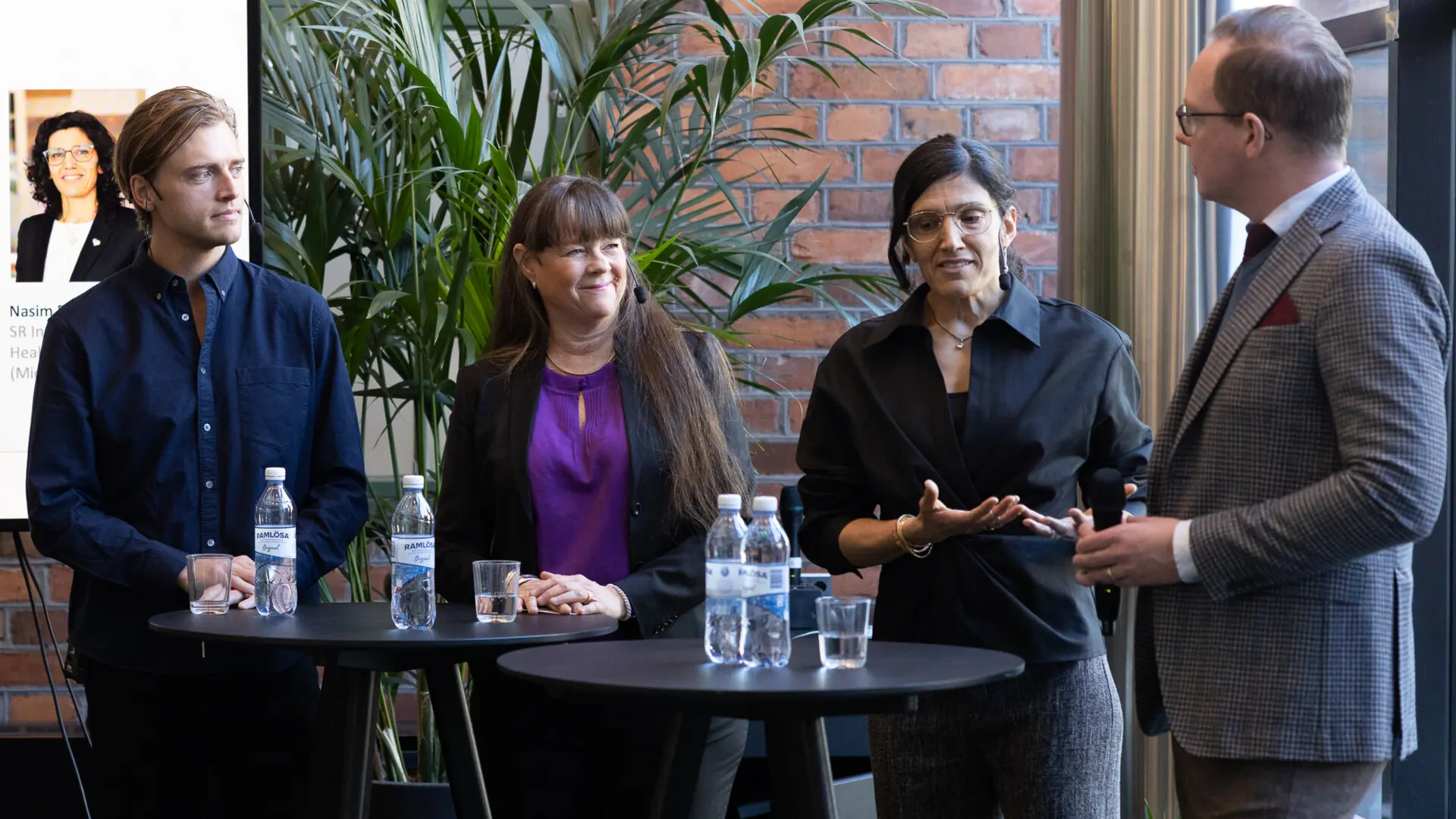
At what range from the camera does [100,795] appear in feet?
7.11

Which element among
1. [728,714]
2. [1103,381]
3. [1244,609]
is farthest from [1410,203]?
[728,714]

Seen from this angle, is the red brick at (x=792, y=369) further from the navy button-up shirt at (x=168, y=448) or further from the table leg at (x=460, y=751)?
the table leg at (x=460, y=751)

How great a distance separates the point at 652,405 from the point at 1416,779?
134cm

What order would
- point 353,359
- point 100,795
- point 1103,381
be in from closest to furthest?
point 1103,381 < point 100,795 < point 353,359

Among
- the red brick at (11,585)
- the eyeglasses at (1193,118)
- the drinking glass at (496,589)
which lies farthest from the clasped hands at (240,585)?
the red brick at (11,585)

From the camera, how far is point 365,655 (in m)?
1.83

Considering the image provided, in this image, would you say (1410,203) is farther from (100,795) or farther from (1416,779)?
(100,795)

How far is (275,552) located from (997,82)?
2188 millimetres

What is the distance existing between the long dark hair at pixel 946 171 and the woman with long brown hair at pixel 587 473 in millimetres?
428

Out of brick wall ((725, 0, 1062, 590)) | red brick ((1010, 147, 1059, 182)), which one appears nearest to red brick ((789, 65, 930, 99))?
brick wall ((725, 0, 1062, 590))

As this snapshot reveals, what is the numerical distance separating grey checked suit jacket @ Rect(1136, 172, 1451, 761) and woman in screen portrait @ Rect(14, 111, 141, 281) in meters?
2.17

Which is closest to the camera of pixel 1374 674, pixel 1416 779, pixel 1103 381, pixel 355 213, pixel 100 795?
pixel 1374 674

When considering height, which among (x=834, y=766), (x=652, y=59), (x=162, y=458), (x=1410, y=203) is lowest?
(x=834, y=766)

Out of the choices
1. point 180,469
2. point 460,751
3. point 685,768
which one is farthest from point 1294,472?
point 180,469
